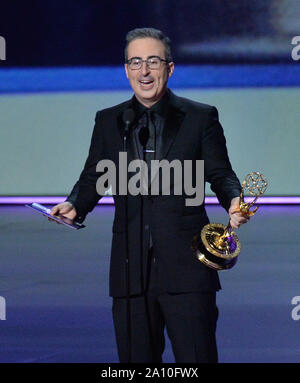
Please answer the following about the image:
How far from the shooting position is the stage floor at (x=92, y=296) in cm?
484

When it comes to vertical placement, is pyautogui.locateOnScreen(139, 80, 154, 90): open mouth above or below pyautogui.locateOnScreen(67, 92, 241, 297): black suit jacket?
above

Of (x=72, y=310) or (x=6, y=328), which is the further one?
(x=72, y=310)

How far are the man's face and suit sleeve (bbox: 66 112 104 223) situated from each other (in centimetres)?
26

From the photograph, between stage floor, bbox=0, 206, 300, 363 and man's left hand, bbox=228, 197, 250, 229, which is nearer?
man's left hand, bbox=228, 197, 250, 229

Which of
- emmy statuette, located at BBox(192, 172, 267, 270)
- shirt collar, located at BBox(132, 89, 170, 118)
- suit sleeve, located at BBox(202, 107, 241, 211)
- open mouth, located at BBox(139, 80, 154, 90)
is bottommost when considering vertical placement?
emmy statuette, located at BBox(192, 172, 267, 270)

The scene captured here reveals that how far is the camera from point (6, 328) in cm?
538

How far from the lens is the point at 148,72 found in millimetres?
3068

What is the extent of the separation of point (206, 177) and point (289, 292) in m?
3.40

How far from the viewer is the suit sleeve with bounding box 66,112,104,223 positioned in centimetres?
329

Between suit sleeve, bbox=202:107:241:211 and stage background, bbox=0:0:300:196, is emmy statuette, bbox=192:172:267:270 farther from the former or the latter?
stage background, bbox=0:0:300:196

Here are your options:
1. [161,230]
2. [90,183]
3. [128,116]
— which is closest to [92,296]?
[90,183]

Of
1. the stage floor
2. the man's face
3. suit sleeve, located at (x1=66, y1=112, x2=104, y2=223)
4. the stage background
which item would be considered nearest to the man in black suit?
the man's face
